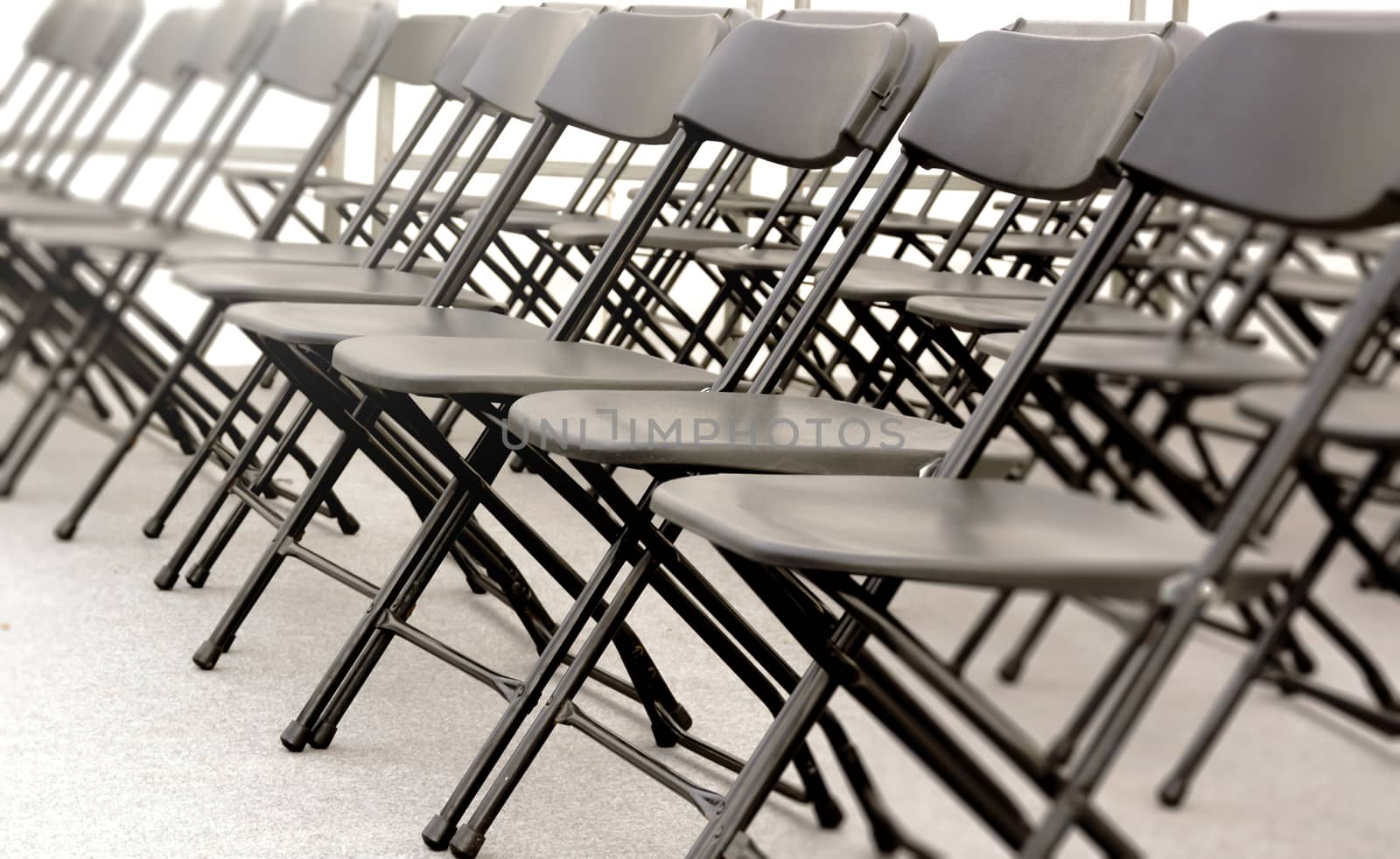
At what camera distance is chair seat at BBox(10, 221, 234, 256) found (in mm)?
3324

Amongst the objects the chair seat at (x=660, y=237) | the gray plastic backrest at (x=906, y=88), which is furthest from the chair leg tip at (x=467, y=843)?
the chair seat at (x=660, y=237)

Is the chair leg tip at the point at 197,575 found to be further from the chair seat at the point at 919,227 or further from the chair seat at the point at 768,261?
the chair seat at the point at 919,227

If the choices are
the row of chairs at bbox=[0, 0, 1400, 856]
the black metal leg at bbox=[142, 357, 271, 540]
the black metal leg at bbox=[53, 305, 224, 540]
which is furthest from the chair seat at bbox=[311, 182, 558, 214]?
the black metal leg at bbox=[142, 357, 271, 540]

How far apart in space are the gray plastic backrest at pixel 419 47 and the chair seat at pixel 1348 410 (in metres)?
2.78

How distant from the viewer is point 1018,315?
229 centimetres

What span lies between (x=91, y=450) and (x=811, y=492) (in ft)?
10.1

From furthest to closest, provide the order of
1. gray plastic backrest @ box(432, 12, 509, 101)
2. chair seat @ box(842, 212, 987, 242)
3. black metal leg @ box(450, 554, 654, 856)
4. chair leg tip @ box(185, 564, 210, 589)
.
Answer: chair seat @ box(842, 212, 987, 242) < gray plastic backrest @ box(432, 12, 509, 101) < chair leg tip @ box(185, 564, 210, 589) < black metal leg @ box(450, 554, 654, 856)

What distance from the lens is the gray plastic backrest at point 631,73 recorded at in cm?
252

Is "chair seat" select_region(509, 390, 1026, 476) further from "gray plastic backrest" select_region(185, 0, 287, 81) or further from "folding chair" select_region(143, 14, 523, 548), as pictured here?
"gray plastic backrest" select_region(185, 0, 287, 81)

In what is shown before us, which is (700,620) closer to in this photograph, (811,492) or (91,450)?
(811,492)

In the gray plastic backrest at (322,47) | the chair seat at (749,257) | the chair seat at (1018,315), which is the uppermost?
the chair seat at (1018,315)

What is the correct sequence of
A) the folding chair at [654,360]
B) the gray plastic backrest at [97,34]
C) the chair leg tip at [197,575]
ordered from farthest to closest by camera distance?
the gray plastic backrest at [97,34] → the chair leg tip at [197,575] → the folding chair at [654,360]

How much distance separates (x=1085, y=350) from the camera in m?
1.53

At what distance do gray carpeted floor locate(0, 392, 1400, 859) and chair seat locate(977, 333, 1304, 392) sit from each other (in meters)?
0.11
